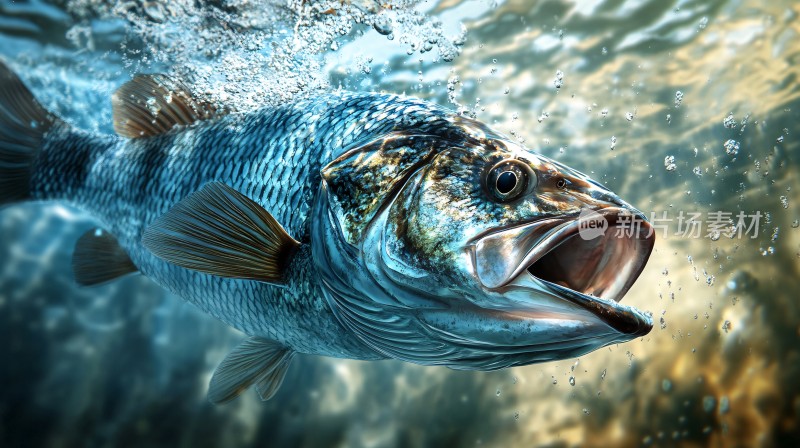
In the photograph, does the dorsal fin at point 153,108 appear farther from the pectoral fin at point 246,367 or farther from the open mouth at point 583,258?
the open mouth at point 583,258

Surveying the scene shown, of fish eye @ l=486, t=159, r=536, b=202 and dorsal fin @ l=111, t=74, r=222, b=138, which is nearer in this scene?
fish eye @ l=486, t=159, r=536, b=202

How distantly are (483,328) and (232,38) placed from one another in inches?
180

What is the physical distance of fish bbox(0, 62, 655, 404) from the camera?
1263mm

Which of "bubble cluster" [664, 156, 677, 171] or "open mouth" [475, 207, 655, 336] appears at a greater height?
"bubble cluster" [664, 156, 677, 171]

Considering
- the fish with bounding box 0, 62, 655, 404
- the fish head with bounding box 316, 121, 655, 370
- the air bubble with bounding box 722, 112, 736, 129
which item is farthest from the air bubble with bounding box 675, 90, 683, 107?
the fish head with bounding box 316, 121, 655, 370

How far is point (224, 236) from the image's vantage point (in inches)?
67.3

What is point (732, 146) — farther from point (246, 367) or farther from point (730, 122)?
point (246, 367)

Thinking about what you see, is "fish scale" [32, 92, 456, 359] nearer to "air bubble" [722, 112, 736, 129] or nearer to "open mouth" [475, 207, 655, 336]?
"open mouth" [475, 207, 655, 336]

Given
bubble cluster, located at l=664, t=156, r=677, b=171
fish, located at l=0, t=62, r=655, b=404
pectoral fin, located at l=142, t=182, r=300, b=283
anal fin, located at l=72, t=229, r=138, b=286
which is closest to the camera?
fish, located at l=0, t=62, r=655, b=404

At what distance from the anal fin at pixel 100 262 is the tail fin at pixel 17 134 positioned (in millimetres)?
903

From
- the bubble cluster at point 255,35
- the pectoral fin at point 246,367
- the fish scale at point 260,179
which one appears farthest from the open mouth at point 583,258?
the bubble cluster at point 255,35

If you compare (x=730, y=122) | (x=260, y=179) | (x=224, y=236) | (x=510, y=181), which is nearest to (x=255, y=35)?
(x=260, y=179)

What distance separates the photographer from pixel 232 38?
4809 millimetres

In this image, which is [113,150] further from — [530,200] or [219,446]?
[219,446]
